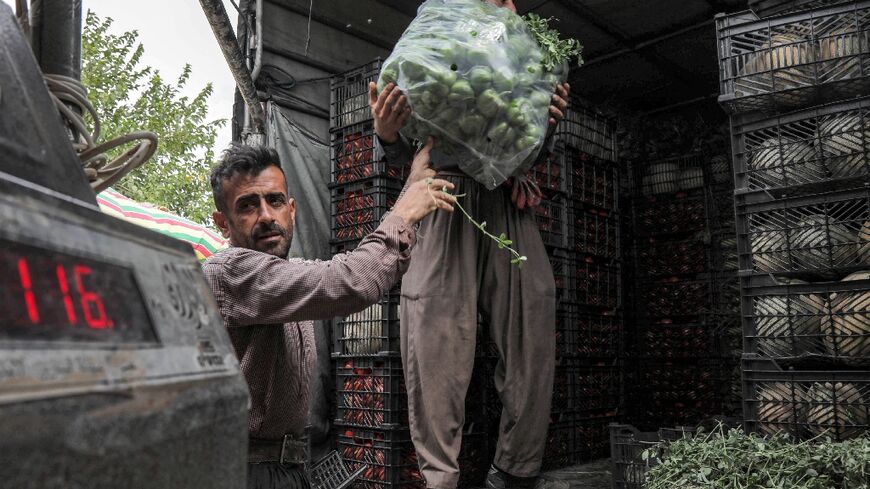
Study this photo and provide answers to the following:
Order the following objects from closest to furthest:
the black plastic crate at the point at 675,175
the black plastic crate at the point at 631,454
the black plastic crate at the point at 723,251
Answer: the black plastic crate at the point at 631,454
the black plastic crate at the point at 723,251
the black plastic crate at the point at 675,175

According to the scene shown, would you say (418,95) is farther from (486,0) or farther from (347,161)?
(347,161)

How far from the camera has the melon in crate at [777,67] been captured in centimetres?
283

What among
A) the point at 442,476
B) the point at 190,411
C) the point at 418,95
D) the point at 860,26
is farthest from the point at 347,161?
the point at 190,411

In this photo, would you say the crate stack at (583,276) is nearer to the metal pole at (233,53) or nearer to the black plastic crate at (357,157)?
the black plastic crate at (357,157)

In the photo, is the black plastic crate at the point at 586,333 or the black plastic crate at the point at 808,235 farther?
the black plastic crate at the point at 586,333

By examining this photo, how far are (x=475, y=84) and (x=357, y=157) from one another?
208 centimetres

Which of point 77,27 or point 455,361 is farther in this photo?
point 455,361

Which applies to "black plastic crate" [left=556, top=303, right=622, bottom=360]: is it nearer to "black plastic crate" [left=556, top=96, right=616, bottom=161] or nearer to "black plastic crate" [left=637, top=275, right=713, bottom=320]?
"black plastic crate" [left=637, top=275, right=713, bottom=320]

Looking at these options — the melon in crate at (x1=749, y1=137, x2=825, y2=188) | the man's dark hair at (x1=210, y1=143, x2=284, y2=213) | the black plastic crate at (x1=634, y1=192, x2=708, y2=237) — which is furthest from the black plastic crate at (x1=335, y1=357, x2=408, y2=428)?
the black plastic crate at (x1=634, y1=192, x2=708, y2=237)

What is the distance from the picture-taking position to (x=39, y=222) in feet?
1.52

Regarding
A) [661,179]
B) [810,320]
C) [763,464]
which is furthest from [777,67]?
[661,179]

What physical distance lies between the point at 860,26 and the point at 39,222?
124 inches

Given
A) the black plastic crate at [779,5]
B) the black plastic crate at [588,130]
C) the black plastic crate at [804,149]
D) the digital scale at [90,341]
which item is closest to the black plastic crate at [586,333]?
the black plastic crate at [588,130]

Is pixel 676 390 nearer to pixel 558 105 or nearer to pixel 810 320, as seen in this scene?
pixel 810 320
